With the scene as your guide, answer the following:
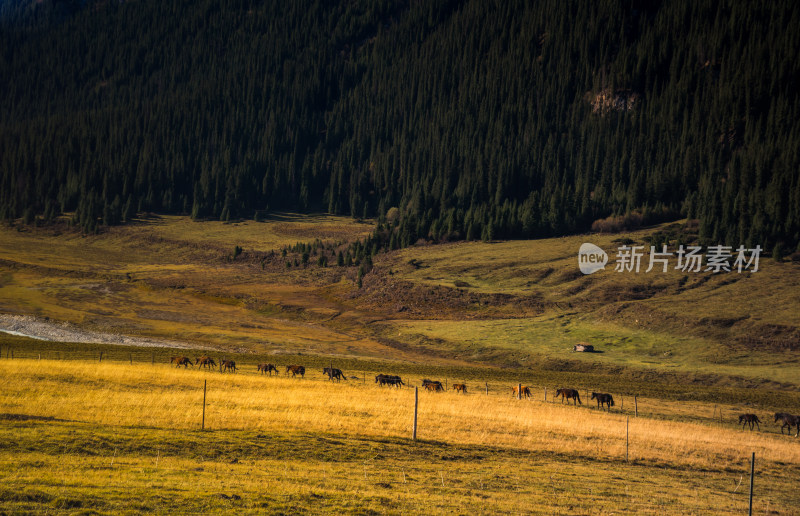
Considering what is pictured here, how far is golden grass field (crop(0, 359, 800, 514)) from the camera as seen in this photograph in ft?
71.4

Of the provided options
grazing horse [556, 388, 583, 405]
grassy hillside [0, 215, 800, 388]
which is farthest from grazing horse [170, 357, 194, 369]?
grazing horse [556, 388, 583, 405]

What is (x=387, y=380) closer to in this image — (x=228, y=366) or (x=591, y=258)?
(x=228, y=366)

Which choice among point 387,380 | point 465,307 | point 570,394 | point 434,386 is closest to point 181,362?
point 387,380

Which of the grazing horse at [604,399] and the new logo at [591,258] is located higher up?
the new logo at [591,258]

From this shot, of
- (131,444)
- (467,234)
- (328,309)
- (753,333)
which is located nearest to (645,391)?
(753,333)

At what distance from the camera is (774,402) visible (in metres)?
63.7

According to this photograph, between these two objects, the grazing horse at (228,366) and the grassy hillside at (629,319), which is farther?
the grassy hillside at (629,319)

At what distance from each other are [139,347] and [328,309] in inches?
1900

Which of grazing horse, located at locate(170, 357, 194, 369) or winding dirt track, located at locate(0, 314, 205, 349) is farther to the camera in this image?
winding dirt track, located at locate(0, 314, 205, 349)

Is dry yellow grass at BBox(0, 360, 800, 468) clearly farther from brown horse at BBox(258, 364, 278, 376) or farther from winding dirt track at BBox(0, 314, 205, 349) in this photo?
winding dirt track at BBox(0, 314, 205, 349)

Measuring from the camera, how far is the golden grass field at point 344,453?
2177 centimetres

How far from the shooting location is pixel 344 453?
28891mm

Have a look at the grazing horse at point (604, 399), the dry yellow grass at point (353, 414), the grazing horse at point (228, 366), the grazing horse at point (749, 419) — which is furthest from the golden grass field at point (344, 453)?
the grazing horse at point (228, 366)

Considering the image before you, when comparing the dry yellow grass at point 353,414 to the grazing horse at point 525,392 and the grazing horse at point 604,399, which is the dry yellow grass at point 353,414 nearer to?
the grazing horse at point 604,399
